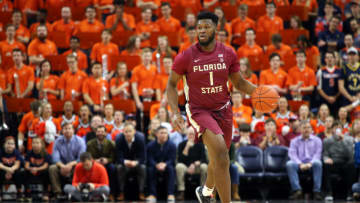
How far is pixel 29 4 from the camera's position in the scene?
1536cm

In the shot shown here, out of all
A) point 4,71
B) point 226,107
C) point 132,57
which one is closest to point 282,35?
point 132,57

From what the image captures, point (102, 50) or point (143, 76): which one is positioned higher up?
point (102, 50)

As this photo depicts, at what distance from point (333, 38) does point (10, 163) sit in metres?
7.59

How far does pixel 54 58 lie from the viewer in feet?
44.0

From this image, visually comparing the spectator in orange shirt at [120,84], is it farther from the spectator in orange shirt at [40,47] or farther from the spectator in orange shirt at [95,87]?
the spectator in orange shirt at [40,47]

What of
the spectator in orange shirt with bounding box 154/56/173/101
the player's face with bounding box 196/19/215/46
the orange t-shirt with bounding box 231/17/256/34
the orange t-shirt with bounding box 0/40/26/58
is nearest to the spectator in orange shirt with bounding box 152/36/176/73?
A: the spectator in orange shirt with bounding box 154/56/173/101

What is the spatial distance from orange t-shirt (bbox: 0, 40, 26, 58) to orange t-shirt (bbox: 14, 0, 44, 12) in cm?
157

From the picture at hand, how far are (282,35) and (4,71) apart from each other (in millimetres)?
6311

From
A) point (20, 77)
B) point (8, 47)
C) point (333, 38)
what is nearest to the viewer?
point (20, 77)

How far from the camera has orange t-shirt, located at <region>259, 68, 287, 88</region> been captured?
41.8 ft

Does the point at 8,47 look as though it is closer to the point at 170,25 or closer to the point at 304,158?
the point at 170,25

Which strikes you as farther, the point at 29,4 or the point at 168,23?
the point at 29,4

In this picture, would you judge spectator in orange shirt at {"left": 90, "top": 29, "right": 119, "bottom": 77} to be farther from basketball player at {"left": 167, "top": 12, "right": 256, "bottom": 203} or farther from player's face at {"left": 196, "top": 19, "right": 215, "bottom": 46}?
player's face at {"left": 196, "top": 19, "right": 215, "bottom": 46}

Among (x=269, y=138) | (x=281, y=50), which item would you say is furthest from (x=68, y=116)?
(x=281, y=50)
